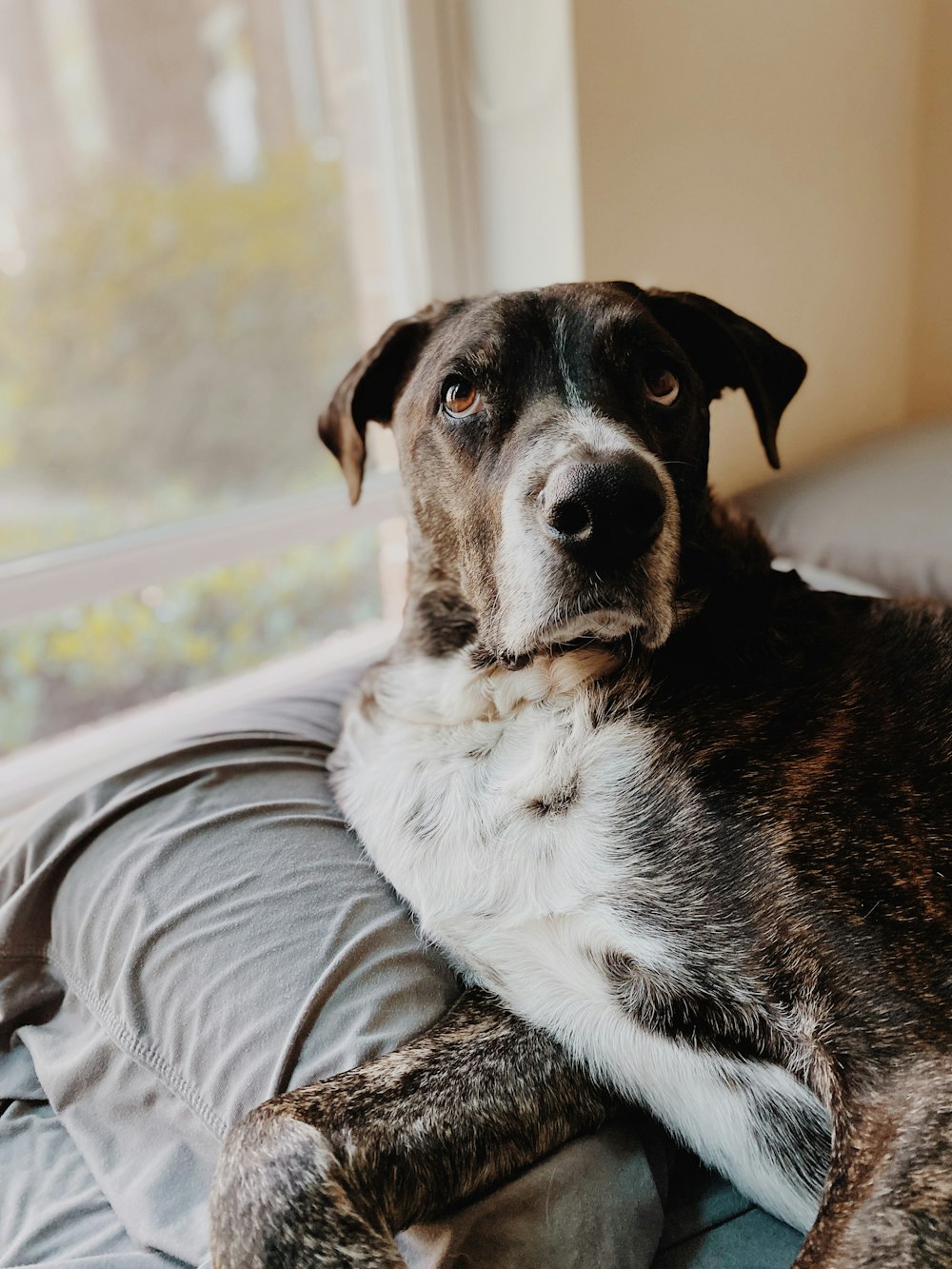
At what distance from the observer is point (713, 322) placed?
6.52 ft

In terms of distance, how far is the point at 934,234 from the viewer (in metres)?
3.76

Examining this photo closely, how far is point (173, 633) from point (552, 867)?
7.36 ft

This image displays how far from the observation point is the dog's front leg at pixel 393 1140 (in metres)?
1.30

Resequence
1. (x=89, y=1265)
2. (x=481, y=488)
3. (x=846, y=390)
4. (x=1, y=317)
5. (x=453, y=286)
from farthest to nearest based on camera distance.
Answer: (x=846, y=390) → (x=453, y=286) → (x=1, y=317) → (x=481, y=488) → (x=89, y=1265)

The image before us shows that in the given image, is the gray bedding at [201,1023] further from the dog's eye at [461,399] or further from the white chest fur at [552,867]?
the dog's eye at [461,399]

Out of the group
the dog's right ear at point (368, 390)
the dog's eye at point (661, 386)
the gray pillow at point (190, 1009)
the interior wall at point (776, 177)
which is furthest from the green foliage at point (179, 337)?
the dog's eye at point (661, 386)

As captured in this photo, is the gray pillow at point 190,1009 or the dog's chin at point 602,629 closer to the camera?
the gray pillow at point 190,1009

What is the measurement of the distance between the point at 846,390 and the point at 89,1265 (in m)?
3.57

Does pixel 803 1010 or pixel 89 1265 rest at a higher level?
pixel 803 1010

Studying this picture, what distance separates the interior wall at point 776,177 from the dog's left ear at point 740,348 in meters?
1.09

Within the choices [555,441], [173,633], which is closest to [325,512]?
[173,633]

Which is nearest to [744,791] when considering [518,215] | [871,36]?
[518,215]

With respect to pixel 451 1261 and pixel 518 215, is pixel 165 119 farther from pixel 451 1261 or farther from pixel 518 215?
pixel 451 1261

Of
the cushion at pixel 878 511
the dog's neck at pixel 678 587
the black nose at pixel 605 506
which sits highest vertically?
the black nose at pixel 605 506
